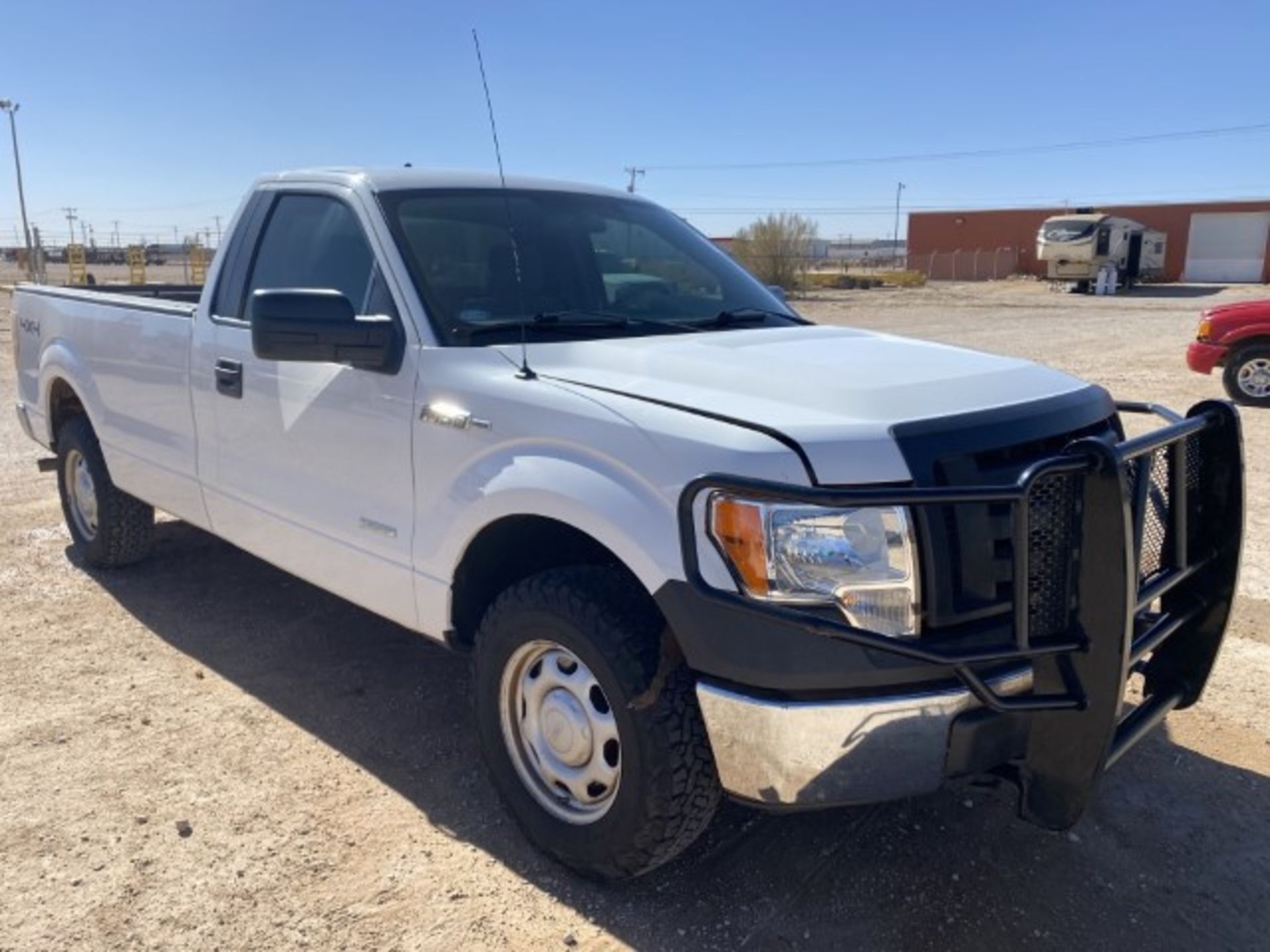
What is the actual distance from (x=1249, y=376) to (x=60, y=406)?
1131cm

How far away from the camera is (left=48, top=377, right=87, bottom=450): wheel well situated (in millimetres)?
5754

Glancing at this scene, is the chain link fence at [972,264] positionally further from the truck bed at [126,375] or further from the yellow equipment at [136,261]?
the truck bed at [126,375]

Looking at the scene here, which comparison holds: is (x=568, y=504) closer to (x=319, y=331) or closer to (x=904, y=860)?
(x=319, y=331)

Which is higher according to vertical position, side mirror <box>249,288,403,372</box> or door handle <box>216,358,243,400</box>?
side mirror <box>249,288,403,372</box>

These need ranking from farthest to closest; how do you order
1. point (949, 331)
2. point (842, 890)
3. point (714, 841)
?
1. point (949, 331)
2. point (714, 841)
3. point (842, 890)

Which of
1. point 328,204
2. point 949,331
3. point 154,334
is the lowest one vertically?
point 949,331

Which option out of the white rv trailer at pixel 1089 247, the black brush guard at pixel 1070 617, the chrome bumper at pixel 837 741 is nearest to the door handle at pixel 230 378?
the black brush guard at pixel 1070 617

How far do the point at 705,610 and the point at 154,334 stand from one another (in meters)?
3.33

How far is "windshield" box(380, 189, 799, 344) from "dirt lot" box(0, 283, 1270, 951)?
1.56 m

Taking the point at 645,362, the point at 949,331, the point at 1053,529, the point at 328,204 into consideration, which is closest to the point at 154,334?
the point at 328,204

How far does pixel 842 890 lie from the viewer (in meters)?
2.97

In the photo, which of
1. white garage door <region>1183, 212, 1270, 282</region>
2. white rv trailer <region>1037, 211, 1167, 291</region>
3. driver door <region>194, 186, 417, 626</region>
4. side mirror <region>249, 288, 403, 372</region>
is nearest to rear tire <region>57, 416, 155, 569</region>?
driver door <region>194, 186, 417, 626</region>

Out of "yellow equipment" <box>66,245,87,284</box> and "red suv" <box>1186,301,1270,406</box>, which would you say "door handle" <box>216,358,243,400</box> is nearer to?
"red suv" <box>1186,301,1270,406</box>

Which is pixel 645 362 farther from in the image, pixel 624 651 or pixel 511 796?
pixel 511 796
